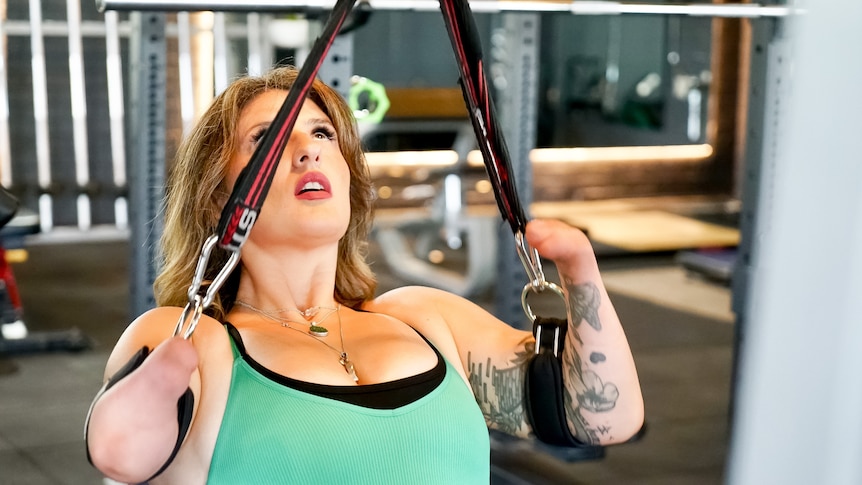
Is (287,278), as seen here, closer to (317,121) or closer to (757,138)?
(317,121)

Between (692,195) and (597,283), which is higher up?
(597,283)

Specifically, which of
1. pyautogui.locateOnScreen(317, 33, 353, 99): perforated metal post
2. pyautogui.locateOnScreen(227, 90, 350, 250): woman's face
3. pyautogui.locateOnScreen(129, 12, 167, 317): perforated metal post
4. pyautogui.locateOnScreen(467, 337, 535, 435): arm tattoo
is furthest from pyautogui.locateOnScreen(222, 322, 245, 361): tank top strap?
pyautogui.locateOnScreen(129, 12, 167, 317): perforated metal post

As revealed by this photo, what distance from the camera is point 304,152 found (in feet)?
4.38

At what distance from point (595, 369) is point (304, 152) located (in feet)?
Result: 1.60

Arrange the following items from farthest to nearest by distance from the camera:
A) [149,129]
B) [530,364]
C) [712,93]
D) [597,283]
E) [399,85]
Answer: [712,93]
[399,85]
[149,129]
[530,364]
[597,283]

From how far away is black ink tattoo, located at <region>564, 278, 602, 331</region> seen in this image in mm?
1314

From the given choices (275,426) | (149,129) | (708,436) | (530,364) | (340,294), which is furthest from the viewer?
(708,436)

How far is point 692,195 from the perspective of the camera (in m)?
8.84

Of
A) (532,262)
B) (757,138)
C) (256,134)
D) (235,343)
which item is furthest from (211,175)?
(757,138)

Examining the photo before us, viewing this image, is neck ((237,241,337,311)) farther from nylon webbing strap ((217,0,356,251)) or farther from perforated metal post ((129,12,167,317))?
perforated metal post ((129,12,167,317))

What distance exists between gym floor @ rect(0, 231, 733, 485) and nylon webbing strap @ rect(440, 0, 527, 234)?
190 cm

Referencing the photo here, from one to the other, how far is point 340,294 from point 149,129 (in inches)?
41.8

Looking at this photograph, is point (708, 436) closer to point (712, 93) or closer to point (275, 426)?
point (275, 426)

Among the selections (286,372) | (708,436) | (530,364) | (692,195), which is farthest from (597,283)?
(692,195)
